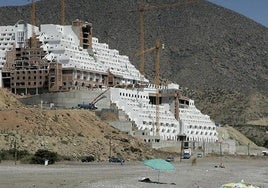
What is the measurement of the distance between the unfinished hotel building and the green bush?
36.8 meters

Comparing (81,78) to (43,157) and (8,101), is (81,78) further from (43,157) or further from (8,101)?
(43,157)

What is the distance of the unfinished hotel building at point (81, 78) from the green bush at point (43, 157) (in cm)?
3684

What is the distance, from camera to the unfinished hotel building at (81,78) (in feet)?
378

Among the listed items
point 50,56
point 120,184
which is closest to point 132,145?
point 50,56

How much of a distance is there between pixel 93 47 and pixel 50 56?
58.3 ft

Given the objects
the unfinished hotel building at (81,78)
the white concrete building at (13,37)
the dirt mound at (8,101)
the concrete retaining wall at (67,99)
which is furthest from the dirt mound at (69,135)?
the white concrete building at (13,37)

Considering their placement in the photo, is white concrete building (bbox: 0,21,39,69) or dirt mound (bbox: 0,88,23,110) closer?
dirt mound (bbox: 0,88,23,110)

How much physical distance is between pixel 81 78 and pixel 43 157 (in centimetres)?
5519

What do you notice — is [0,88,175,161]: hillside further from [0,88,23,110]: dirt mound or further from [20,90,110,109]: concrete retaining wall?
[20,90,110,109]: concrete retaining wall

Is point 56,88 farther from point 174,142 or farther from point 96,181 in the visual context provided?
point 96,181

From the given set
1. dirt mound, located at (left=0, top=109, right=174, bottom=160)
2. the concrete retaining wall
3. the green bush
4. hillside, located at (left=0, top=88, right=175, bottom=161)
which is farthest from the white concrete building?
the green bush

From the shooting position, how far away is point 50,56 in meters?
127

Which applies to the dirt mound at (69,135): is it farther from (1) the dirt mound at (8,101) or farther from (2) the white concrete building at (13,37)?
(2) the white concrete building at (13,37)

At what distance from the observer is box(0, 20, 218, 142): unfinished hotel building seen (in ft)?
378
